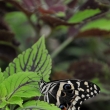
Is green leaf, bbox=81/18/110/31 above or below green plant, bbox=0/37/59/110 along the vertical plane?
above

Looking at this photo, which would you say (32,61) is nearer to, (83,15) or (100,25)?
(83,15)

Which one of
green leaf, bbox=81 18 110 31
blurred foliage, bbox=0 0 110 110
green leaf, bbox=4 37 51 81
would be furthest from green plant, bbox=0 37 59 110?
green leaf, bbox=81 18 110 31

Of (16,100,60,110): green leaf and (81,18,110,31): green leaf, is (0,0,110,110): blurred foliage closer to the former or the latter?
(81,18,110,31): green leaf

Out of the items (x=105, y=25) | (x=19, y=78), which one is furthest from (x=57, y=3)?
(x=19, y=78)

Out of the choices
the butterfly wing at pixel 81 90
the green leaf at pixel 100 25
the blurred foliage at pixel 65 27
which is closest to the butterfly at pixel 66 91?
the butterfly wing at pixel 81 90

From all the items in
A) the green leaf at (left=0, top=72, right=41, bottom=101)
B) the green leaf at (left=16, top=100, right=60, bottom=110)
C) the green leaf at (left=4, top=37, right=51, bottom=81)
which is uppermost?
the green leaf at (left=4, top=37, right=51, bottom=81)

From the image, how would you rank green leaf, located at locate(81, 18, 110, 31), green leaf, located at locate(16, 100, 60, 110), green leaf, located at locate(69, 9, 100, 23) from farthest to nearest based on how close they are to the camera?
green leaf, located at locate(81, 18, 110, 31), green leaf, located at locate(69, 9, 100, 23), green leaf, located at locate(16, 100, 60, 110)
